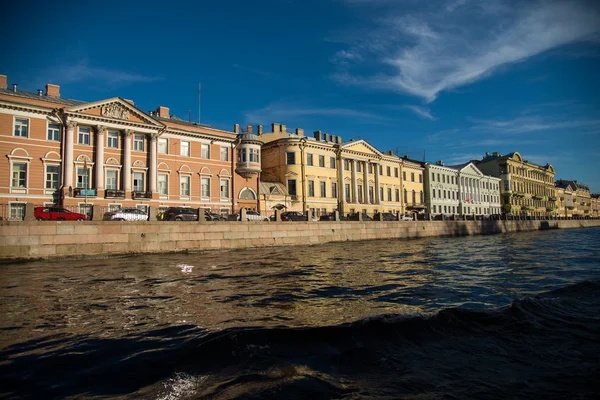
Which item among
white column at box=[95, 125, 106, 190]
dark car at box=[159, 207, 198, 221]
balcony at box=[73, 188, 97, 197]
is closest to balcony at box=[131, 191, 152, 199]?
white column at box=[95, 125, 106, 190]

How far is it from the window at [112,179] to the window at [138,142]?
2.74 meters

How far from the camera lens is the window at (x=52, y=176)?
1136 inches

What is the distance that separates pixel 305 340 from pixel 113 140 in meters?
32.1

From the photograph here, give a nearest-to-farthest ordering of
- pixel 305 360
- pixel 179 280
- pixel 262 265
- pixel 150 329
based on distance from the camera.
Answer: pixel 305 360
pixel 150 329
pixel 179 280
pixel 262 265

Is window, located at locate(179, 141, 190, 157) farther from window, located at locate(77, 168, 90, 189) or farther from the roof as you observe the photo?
the roof

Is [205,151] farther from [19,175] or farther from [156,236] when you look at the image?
[156,236]

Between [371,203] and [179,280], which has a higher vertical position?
[371,203]

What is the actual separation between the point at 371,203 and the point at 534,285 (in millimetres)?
43300

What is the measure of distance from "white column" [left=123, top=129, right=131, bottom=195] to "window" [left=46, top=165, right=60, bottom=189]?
4.75m

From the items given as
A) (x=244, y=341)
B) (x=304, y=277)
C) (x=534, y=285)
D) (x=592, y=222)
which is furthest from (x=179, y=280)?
(x=592, y=222)

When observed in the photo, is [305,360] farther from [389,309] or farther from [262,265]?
[262,265]

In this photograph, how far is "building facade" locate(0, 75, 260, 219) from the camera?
2778cm

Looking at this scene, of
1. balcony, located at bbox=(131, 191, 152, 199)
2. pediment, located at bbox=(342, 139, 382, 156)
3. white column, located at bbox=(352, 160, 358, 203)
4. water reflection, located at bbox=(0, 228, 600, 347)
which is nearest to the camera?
water reflection, located at bbox=(0, 228, 600, 347)

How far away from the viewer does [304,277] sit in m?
11.4
